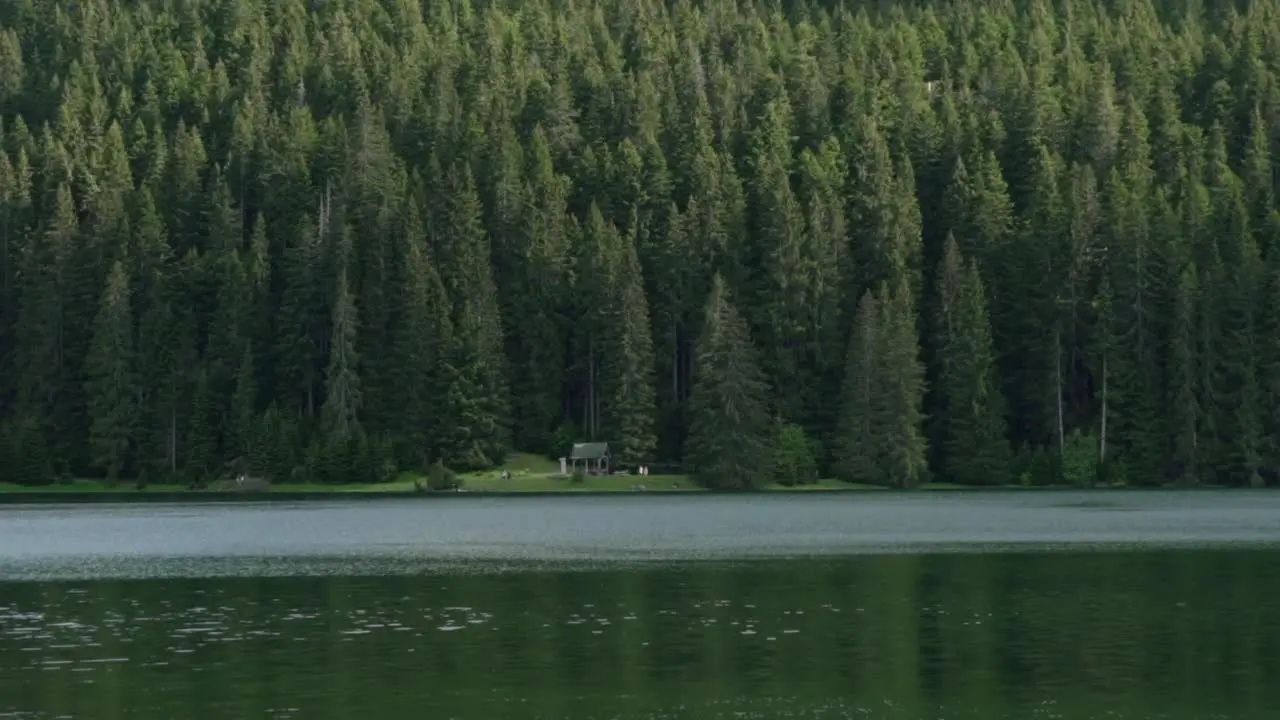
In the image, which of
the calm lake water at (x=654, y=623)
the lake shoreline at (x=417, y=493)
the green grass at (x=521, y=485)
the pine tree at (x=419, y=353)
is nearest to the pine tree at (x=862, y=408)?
the green grass at (x=521, y=485)

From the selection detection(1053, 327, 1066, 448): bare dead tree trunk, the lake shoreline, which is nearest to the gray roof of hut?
the lake shoreline

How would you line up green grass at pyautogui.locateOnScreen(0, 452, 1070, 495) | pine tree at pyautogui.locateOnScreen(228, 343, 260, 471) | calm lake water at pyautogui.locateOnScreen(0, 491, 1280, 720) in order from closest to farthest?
1. calm lake water at pyautogui.locateOnScreen(0, 491, 1280, 720)
2. green grass at pyautogui.locateOnScreen(0, 452, 1070, 495)
3. pine tree at pyautogui.locateOnScreen(228, 343, 260, 471)

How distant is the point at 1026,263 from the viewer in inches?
6097

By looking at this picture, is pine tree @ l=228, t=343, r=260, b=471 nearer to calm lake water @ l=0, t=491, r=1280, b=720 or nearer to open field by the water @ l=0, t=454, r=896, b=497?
open field by the water @ l=0, t=454, r=896, b=497

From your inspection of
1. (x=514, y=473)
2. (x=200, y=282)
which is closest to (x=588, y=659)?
(x=514, y=473)

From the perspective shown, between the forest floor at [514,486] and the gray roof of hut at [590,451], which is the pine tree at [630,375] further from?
the forest floor at [514,486]

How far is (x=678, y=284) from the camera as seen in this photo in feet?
523

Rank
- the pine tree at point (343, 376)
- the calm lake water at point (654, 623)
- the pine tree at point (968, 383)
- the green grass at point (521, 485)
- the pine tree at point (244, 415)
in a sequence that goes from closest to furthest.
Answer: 1. the calm lake water at point (654, 623)
2. the green grass at point (521, 485)
3. the pine tree at point (968, 383)
4. the pine tree at point (343, 376)
5. the pine tree at point (244, 415)

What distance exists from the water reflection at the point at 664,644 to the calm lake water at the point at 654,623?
113 mm

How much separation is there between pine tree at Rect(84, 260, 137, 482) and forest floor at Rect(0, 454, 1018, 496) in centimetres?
302

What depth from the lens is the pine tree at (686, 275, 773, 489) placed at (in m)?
139

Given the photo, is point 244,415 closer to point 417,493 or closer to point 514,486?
point 417,493

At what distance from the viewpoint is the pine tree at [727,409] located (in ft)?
456

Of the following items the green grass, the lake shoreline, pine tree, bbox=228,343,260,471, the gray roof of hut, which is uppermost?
pine tree, bbox=228,343,260,471
